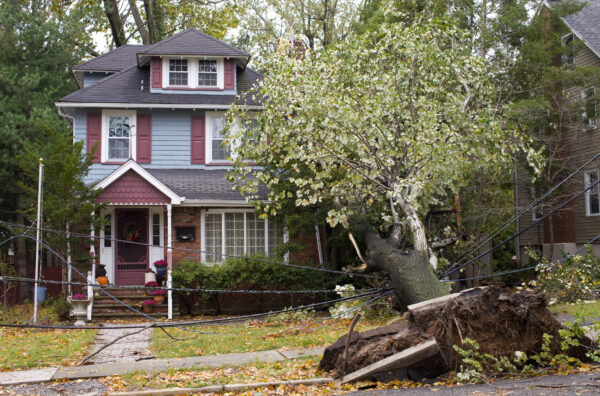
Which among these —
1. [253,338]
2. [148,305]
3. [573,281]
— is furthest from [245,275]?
[573,281]

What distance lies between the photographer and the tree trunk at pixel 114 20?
2554 centimetres

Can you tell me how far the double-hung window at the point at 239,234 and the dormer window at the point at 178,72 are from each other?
4352 millimetres

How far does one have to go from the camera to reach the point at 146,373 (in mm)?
8461

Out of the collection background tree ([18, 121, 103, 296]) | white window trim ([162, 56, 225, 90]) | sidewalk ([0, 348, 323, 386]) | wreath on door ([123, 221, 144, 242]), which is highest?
white window trim ([162, 56, 225, 90])

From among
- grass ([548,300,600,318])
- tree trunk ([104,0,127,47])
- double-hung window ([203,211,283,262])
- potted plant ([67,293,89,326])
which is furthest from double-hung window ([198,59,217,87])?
grass ([548,300,600,318])

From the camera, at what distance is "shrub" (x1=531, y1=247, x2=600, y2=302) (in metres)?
13.2

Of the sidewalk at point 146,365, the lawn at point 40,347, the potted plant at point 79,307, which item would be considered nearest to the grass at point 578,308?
the sidewalk at point 146,365

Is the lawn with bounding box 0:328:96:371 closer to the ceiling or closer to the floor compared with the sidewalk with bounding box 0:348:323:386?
closer to the floor

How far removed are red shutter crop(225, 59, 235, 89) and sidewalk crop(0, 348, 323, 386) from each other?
11.1 m

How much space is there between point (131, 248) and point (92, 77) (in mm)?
6564

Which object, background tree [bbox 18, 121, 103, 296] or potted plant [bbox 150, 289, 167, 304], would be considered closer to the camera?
background tree [bbox 18, 121, 103, 296]

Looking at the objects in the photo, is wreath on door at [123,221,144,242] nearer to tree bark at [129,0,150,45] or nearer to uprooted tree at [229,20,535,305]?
uprooted tree at [229,20,535,305]

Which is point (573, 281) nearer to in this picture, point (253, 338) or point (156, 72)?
point (253, 338)

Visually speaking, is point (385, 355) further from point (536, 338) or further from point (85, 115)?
point (85, 115)
